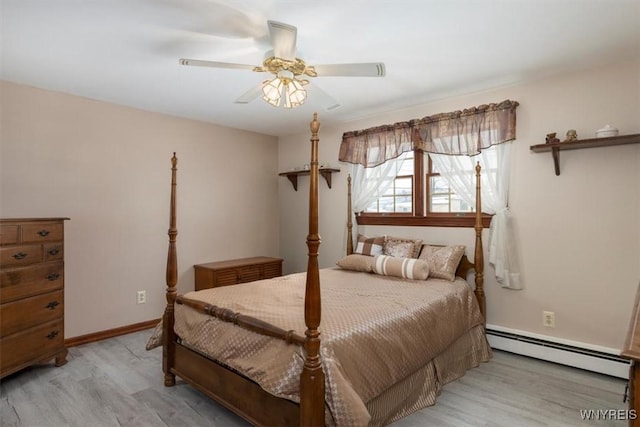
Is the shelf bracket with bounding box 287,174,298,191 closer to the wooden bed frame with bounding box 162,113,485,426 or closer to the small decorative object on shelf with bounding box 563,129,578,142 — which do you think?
the wooden bed frame with bounding box 162,113,485,426

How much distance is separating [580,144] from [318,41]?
210cm

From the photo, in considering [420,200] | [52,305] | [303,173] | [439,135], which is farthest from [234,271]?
[439,135]

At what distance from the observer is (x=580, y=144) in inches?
105

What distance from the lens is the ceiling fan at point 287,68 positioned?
2014 mm

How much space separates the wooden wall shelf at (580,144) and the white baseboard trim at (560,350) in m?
1.40

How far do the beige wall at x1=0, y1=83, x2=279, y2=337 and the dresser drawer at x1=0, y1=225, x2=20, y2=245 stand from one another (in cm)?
65

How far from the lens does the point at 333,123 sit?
4504 millimetres

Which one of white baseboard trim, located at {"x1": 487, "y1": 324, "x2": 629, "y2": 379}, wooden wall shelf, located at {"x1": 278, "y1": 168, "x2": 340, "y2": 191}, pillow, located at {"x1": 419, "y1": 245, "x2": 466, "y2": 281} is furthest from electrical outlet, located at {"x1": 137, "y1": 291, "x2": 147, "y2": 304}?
white baseboard trim, located at {"x1": 487, "y1": 324, "x2": 629, "y2": 379}

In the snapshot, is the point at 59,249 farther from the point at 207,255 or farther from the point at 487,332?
the point at 487,332

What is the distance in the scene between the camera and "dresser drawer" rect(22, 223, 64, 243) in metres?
2.63

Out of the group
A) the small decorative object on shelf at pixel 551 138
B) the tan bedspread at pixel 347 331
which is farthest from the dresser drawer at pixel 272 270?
the small decorative object on shelf at pixel 551 138

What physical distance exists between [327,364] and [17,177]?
3186 mm

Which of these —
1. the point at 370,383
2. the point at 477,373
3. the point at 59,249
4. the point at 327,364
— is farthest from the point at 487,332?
the point at 59,249

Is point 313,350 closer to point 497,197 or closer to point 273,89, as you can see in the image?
point 273,89
